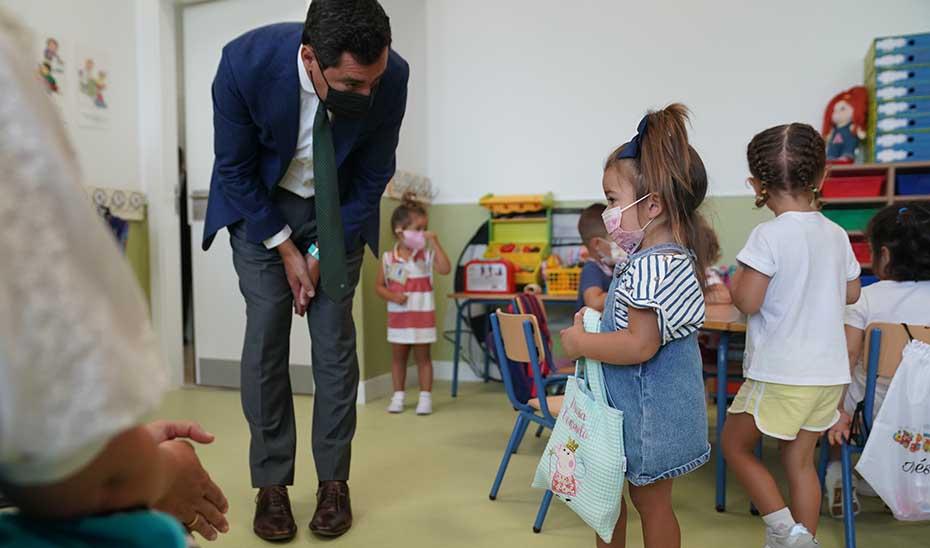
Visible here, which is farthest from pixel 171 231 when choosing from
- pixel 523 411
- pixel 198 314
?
pixel 523 411

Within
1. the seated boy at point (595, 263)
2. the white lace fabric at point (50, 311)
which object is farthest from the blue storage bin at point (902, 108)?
the white lace fabric at point (50, 311)

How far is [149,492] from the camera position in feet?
1.58

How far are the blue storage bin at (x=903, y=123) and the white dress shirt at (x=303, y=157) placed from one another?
9.86 ft

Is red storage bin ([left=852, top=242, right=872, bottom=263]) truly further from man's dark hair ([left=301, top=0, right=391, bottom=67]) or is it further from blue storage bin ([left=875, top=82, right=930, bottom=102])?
man's dark hair ([left=301, top=0, right=391, bottom=67])

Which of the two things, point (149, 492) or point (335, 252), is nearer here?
point (149, 492)

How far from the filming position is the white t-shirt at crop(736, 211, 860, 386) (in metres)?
1.61

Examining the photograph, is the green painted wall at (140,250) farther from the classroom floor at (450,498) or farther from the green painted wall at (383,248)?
the green painted wall at (383,248)

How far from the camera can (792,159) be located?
5.46 feet

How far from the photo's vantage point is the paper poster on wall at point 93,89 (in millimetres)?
3375

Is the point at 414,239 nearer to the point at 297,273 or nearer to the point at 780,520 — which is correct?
the point at 297,273

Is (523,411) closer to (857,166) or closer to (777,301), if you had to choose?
(777,301)

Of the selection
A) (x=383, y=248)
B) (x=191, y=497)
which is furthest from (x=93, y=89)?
(x=191, y=497)

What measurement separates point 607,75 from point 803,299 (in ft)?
9.01

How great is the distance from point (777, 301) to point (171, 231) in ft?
10.8
